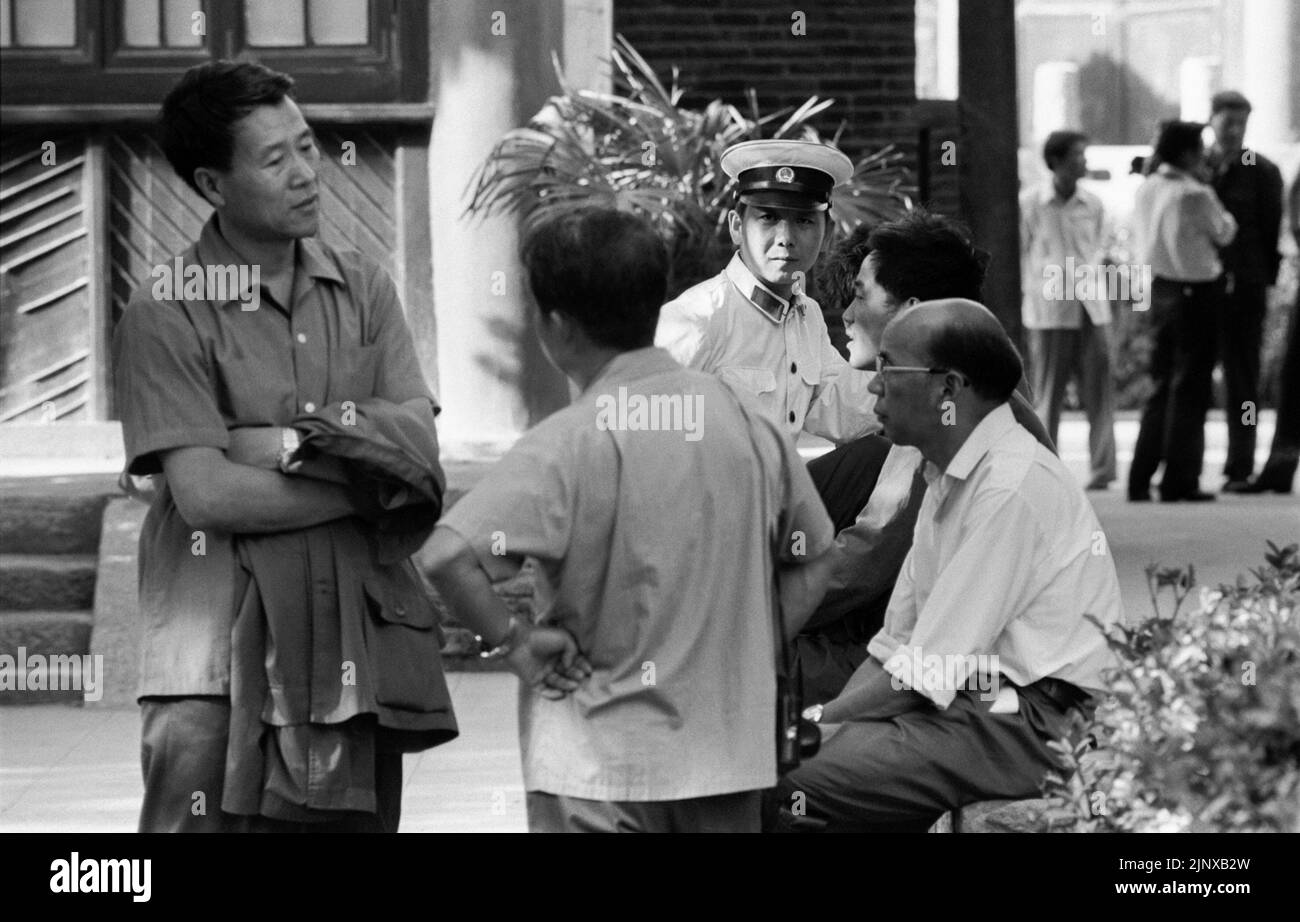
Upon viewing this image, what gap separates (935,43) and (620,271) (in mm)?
27578

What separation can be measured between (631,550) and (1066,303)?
9.61 m

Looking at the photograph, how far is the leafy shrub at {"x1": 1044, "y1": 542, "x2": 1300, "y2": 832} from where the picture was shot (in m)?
4.06

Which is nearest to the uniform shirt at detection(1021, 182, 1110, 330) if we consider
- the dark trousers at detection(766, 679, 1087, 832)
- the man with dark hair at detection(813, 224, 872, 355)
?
the man with dark hair at detection(813, 224, 872, 355)

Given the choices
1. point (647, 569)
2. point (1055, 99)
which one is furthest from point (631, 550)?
point (1055, 99)

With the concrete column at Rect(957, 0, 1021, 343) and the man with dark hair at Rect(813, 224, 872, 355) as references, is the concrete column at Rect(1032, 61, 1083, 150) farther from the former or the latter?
the man with dark hair at Rect(813, 224, 872, 355)

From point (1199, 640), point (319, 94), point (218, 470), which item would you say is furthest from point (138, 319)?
point (319, 94)

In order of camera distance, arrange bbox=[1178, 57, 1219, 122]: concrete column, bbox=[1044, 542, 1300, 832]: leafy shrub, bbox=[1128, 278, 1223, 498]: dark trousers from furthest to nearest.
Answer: bbox=[1178, 57, 1219, 122]: concrete column < bbox=[1128, 278, 1223, 498]: dark trousers < bbox=[1044, 542, 1300, 832]: leafy shrub

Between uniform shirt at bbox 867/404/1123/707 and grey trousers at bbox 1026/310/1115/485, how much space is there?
823 cm

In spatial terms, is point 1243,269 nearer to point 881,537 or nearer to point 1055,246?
point 1055,246

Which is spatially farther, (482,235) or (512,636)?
(482,235)

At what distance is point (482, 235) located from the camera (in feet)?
33.1

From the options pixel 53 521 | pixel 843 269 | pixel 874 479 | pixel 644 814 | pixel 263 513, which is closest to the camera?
pixel 644 814

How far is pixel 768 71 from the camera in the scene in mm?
11312
